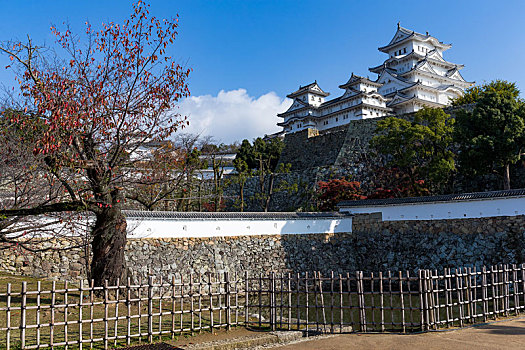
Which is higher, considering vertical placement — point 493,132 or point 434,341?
point 493,132

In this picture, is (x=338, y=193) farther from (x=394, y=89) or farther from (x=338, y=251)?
(x=394, y=89)

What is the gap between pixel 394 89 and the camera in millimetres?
34875

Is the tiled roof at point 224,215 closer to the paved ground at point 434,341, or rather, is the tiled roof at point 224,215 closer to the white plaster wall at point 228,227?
the white plaster wall at point 228,227

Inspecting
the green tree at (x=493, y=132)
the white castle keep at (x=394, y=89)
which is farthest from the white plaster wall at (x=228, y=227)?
the white castle keep at (x=394, y=89)

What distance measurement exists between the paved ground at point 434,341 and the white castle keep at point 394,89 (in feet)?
89.2

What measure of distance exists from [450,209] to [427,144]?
198 inches

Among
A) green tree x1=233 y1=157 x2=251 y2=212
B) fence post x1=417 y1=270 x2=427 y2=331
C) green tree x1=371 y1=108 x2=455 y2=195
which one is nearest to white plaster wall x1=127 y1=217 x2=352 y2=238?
green tree x1=371 y1=108 x2=455 y2=195

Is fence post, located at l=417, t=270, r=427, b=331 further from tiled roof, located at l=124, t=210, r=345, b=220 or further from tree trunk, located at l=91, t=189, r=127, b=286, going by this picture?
tiled roof, located at l=124, t=210, r=345, b=220

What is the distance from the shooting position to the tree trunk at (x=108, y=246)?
24.2 ft

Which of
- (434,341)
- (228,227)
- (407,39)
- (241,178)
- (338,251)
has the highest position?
(407,39)

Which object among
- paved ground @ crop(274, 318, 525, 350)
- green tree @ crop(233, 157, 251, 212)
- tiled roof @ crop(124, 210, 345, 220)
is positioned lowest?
paved ground @ crop(274, 318, 525, 350)

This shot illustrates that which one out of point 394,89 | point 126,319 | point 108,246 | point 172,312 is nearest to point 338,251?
point 108,246

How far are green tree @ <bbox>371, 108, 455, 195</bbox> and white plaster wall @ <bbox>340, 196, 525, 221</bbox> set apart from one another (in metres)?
2.78

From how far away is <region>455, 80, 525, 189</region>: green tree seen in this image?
50.5 feet
